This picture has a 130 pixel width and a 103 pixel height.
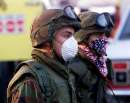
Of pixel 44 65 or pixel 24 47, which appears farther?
pixel 24 47

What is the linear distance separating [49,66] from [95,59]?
0.95 metres

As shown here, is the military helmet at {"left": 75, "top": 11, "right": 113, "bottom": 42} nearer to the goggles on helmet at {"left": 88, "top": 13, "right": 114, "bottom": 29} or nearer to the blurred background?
the goggles on helmet at {"left": 88, "top": 13, "right": 114, "bottom": 29}

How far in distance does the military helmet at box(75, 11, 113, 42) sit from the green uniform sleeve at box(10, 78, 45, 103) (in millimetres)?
1216

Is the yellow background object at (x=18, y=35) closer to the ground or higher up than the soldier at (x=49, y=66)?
higher up

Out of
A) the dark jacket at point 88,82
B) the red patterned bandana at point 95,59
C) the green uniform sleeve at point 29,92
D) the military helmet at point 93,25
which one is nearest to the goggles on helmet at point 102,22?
the military helmet at point 93,25

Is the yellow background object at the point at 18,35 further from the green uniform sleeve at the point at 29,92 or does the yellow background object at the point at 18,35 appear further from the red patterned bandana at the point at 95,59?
the green uniform sleeve at the point at 29,92

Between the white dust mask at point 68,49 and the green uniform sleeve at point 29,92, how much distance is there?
315 mm

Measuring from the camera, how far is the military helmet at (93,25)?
17.5 feet

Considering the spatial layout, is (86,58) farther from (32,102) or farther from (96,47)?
(32,102)

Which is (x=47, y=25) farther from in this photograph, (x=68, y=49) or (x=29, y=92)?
(x=29, y=92)

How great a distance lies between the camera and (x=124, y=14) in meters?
9.55

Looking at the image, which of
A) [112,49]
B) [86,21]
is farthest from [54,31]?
[112,49]

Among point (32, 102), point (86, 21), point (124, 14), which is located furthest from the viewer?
point (124, 14)

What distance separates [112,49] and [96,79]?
132 inches
